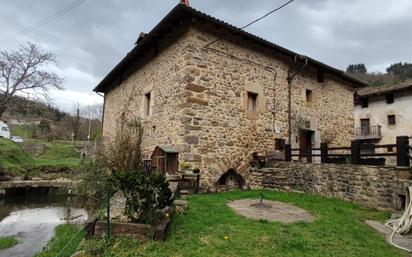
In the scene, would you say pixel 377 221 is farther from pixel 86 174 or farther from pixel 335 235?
pixel 86 174

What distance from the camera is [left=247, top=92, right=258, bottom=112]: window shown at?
1015cm

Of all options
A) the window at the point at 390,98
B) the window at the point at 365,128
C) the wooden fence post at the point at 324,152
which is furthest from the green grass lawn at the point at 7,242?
the window at the point at 365,128

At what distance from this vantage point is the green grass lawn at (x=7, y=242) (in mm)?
5802

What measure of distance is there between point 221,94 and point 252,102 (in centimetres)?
165

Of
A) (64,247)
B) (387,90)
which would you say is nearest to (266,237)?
(64,247)

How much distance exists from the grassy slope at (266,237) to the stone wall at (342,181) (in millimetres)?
792

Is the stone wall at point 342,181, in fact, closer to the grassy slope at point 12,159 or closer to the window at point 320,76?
the window at point 320,76

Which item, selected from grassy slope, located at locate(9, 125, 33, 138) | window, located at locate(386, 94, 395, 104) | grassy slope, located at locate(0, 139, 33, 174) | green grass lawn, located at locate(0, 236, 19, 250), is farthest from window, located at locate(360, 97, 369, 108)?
Result: grassy slope, located at locate(9, 125, 33, 138)

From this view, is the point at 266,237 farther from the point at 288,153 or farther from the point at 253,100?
the point at 253,100

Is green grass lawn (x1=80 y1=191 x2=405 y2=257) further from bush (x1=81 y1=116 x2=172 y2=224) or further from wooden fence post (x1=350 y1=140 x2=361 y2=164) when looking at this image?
wooden fence post (x1=350 y1=140 x2=361 y2=164)

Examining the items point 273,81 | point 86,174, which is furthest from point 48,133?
point 273,81

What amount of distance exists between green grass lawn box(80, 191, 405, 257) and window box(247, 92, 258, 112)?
4779 mm

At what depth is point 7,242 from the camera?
598 cm

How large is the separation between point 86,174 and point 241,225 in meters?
6.88
